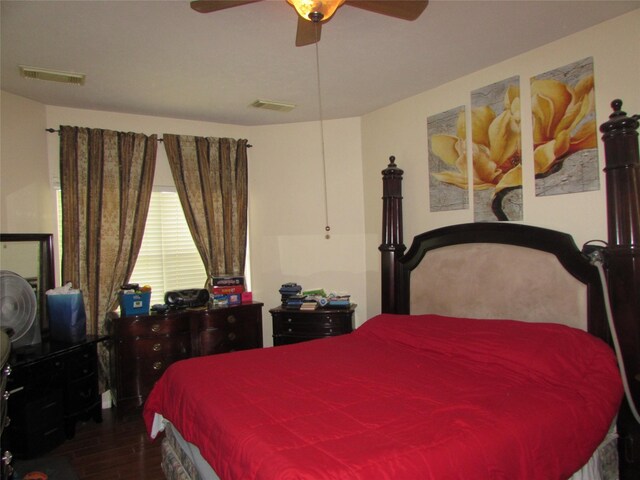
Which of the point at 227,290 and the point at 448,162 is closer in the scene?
the point at 448,162

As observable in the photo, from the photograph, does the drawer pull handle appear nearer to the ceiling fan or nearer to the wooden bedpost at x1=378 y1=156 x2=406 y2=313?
the wooden bedpost at x1=378 y1=156 x2=406 y2=313

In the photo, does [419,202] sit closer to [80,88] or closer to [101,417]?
[80,88]

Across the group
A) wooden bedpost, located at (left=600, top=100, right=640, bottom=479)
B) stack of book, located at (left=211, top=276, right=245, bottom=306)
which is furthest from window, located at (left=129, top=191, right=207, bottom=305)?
wooden bedpost, located at (left=600, top=100, right=640, bottom=479)

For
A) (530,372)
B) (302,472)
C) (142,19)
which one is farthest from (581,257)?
(142,19)

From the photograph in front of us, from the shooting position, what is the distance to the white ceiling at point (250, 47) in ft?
7.31

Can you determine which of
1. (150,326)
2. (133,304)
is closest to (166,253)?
(133,304)

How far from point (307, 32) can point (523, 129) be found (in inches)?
63.2

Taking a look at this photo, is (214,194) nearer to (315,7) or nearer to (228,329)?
(228,329)

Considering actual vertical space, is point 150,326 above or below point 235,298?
below

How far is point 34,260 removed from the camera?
10.9ft

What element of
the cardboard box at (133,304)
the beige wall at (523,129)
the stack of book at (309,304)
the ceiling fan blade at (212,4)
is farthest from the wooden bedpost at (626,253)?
the cardboard box at (133,304)

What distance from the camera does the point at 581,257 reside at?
2.38 m

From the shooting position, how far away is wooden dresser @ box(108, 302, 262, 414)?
342 centimetres

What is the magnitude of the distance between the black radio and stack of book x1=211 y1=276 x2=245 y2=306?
0.09 m
